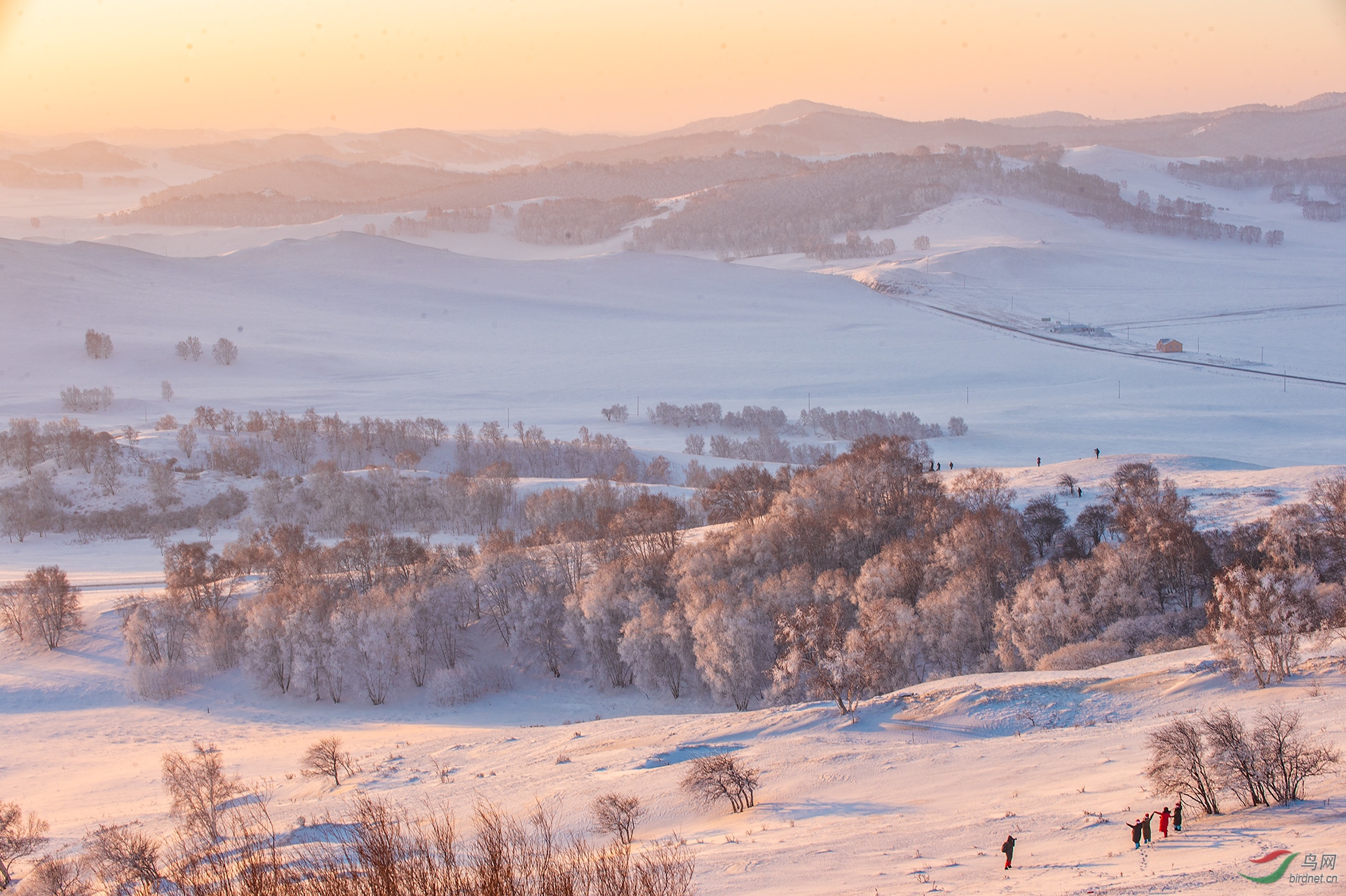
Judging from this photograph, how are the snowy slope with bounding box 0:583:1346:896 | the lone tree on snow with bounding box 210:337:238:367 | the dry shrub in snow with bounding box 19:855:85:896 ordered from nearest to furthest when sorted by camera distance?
the snowy slope with bounding box 0:583:1346:896 < the dry shrub in snow with bounding box 19:855:85:896 < the lone tree on snow with bounding box 210:337:238:367

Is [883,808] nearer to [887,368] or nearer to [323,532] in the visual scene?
[323,532]

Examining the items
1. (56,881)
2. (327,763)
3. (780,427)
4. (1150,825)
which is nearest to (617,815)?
(1150,825)

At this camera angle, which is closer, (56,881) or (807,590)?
(56,881)

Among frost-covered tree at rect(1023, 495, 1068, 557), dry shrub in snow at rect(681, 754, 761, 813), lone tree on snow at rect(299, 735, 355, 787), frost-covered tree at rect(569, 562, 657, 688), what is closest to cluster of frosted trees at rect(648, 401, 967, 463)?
frost-covered tree at rect(1023, 495, 1068, 557)

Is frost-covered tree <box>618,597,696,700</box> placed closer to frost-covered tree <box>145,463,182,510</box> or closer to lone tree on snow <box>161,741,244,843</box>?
lone tree on snow <box>161,741,244,843</box>

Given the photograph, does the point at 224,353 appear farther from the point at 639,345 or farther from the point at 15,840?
the point at 15,840

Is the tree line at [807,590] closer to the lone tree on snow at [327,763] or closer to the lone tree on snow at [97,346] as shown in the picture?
the lone tree on snow at [327,763]
